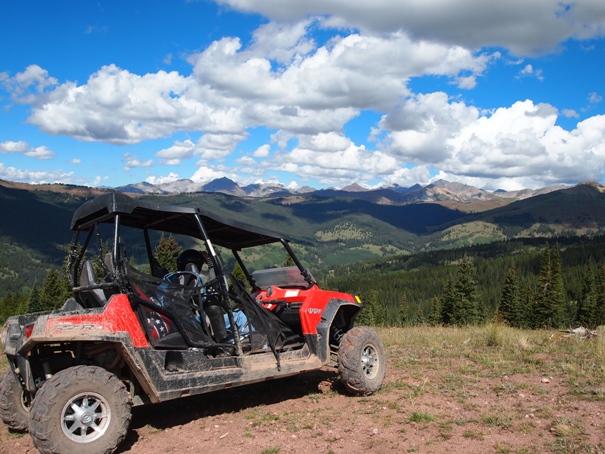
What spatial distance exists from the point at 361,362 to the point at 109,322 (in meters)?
3.91

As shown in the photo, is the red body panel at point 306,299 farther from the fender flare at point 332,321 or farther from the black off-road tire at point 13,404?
the black off-road tire at point 13,404

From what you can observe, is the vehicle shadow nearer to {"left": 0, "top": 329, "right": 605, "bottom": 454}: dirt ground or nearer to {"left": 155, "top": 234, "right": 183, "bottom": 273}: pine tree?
{"left": 0, "top": 329, "right": 605, "bottom": 454}: dirt ground

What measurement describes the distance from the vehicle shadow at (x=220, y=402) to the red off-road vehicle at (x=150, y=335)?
0.70 m

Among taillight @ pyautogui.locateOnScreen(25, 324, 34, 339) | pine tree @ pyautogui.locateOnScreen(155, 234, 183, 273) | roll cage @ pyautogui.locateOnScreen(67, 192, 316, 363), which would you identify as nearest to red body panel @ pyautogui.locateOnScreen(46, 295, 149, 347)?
roll cage @ pyautogui.locateOnScreen(67, 192, 316, 363)

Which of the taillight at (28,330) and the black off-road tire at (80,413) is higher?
the taillight at (28,330)

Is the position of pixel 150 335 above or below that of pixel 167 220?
below

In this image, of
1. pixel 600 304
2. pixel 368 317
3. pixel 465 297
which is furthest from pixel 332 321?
pixel 600 304

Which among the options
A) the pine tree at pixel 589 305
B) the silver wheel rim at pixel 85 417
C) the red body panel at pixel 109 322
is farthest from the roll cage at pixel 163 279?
the pine tree at pixel 589 305

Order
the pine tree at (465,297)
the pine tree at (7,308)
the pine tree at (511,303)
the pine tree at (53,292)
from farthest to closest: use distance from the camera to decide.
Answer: the pine tree at (7,308) < the pine tree at (511,303) < the pine tree at (465,297) < the pine tree at (53,292)

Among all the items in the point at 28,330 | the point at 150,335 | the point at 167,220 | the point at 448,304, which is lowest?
the point at 448,304

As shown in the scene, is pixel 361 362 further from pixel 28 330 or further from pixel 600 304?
pixel 600 304

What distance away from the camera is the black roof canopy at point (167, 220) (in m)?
6.37

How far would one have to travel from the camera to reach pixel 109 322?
18.9 feet

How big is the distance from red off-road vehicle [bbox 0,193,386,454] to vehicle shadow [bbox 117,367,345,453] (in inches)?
27.4
